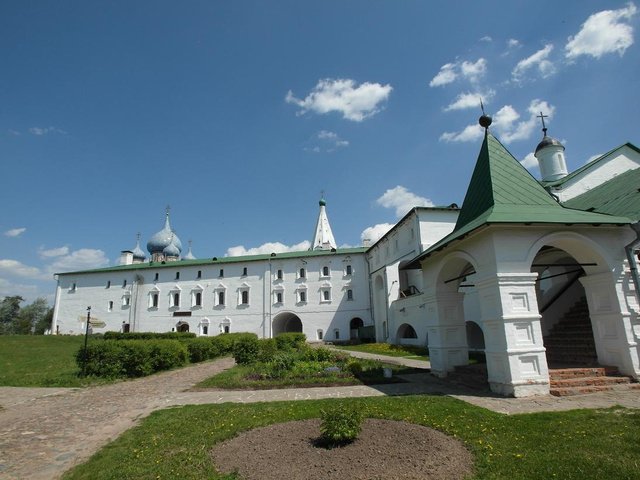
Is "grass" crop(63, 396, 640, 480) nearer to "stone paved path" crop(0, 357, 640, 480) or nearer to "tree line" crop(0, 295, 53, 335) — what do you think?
"stone paved path" crop(0, 357, 640, 480)

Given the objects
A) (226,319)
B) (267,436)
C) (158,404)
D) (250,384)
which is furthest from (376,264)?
(267,436)

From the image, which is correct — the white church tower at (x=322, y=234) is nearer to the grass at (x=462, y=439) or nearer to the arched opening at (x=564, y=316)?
the arched opening at (x=564, y=316)

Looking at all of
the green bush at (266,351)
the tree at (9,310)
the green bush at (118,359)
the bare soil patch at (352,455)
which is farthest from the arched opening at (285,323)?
the tree at (9,310)

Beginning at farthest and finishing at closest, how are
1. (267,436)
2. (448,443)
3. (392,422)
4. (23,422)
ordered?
(23,422)
(392,422)
(267,436)
(448,443)

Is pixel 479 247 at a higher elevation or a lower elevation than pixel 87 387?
higher

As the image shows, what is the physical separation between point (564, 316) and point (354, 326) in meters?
23.8

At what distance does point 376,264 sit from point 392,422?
2824cm

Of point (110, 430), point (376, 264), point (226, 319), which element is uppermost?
point (376, 264)

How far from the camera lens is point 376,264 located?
1329 inches

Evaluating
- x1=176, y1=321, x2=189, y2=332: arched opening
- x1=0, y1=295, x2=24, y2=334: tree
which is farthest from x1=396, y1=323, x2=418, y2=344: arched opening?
x1=0, y1=295, x2=24, y2=334: tree

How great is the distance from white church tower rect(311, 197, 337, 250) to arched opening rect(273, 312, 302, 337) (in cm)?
869

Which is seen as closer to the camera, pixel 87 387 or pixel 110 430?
pixel 110 430

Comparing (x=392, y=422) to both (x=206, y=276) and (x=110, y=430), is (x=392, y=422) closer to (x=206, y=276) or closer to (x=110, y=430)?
(x=110, y=430)

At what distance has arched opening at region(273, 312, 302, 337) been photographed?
37.1 metres
